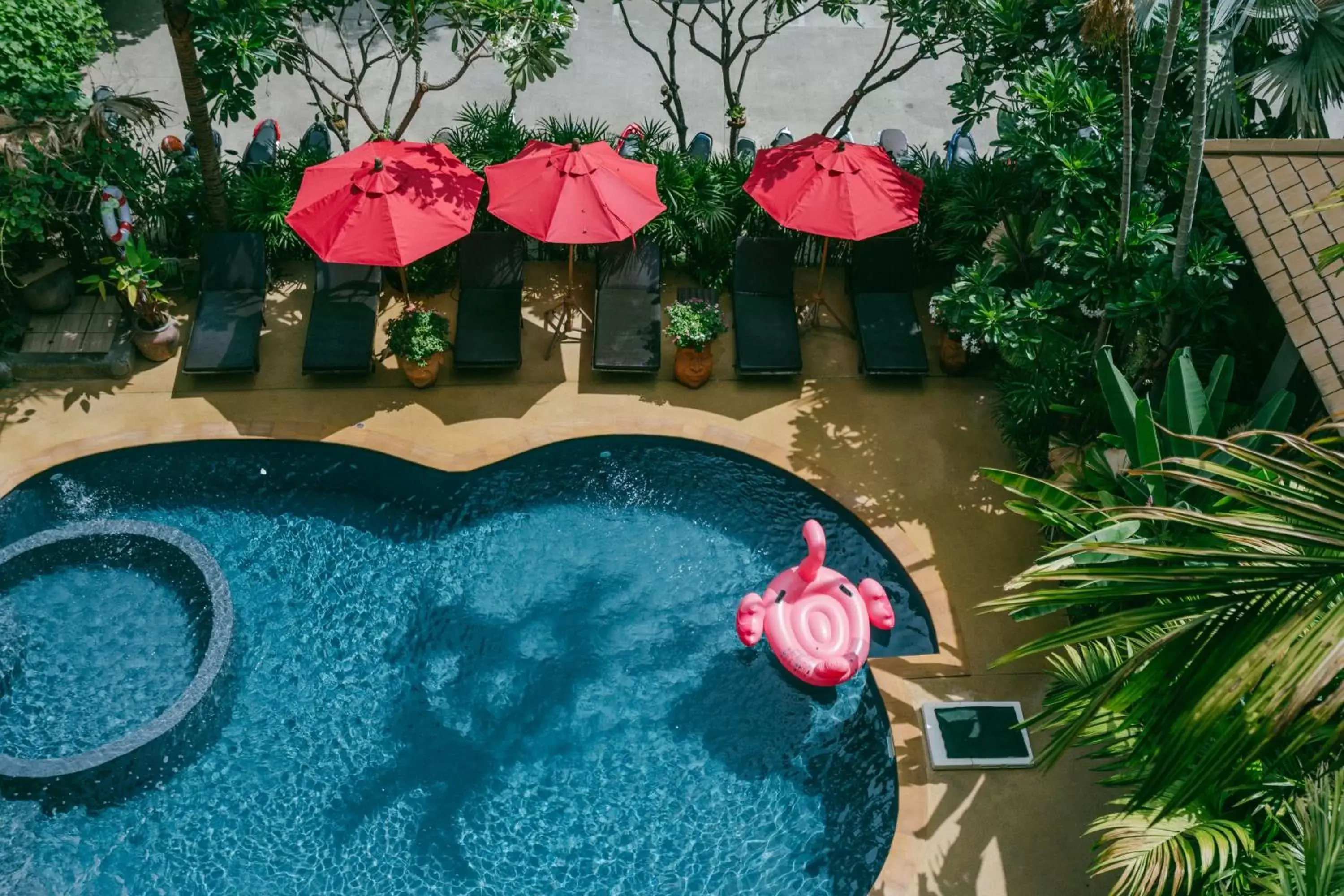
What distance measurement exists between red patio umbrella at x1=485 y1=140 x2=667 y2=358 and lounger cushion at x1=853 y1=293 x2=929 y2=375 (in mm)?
2792

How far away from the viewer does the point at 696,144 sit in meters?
16.4

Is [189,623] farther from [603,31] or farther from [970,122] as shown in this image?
→ [603,31]

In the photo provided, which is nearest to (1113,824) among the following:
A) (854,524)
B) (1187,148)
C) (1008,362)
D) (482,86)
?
(854,524)

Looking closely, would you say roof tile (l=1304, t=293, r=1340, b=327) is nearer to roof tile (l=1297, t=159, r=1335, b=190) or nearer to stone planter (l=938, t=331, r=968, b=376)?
roof tile (l=1297, t=159, r=1335, b=190)

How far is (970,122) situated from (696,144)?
4.04 metres

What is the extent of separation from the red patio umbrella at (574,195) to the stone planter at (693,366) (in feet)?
5.08

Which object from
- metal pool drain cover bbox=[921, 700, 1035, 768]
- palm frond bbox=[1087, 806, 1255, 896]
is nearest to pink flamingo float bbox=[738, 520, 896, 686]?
metal pool drain cover bbox=[921, 700, 1035, 768]

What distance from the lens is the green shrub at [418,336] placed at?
13.3 meters

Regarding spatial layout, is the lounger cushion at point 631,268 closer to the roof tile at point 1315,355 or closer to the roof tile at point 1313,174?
the roof tile at point 1313,174

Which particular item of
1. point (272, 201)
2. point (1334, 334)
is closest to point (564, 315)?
point (272, 201)

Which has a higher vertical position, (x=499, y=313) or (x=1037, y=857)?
(x=499, y=313)

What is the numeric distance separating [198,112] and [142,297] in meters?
2.26

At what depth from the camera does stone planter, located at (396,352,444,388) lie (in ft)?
44.3

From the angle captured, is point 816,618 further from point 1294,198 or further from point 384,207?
point 384,207
